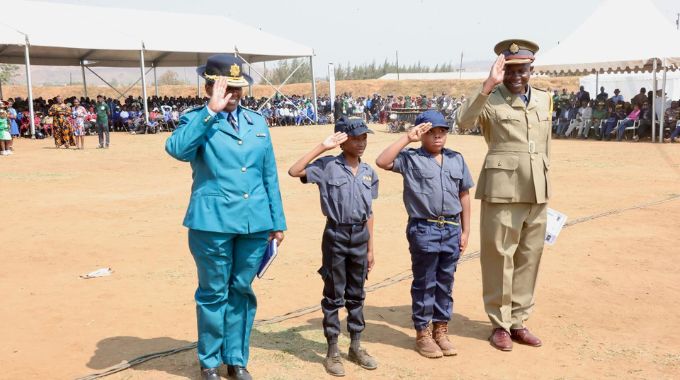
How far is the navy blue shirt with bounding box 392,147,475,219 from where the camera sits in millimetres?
4480

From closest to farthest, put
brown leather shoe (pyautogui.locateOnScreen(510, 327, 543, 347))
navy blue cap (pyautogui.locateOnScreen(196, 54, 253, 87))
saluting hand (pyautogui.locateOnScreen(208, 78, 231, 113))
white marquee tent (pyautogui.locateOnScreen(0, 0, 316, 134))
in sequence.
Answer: saluting hand (pyautogui.locateOnScreen(208, 78, 231, 113))
navy blue cap (pyautogui.locateOnScreen(196, 54, 253, 87))
brown leather shoe (pyautogui.locateOnScreen(510, 327, 543, 347))
white marquee tent (pyautogui.locateOnScreen(0, 0, 316, 134))

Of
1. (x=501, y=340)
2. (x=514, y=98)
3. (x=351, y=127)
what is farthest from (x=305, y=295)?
(x=514, y=98)

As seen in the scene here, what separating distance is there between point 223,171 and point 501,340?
2.20 metres

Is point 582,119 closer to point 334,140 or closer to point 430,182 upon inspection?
point 430,182

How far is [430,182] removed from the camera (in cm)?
450

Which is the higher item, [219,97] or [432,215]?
[219,97]

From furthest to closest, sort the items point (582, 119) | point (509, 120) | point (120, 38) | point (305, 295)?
point (120, 38) → point (582, 119) → point (305, 295) → point (509, 120)

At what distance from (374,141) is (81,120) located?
918 centimetres

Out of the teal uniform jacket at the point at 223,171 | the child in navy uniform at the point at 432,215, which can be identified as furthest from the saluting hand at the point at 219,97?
the child in navy uniform at the point at 432,215

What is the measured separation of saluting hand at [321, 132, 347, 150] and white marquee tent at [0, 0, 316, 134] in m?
21.5

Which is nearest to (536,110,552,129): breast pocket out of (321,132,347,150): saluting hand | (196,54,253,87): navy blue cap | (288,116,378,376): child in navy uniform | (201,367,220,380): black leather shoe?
(288,116,378,376): child in navy uniform

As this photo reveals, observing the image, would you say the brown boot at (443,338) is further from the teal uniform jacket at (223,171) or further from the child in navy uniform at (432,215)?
the teal uniform jacket at (223,171)

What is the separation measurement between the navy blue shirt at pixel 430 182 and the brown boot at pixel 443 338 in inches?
29.9

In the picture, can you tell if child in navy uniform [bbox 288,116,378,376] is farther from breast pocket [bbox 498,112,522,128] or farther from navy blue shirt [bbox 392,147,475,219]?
breast pocket [bbox 498,112,522,128]
